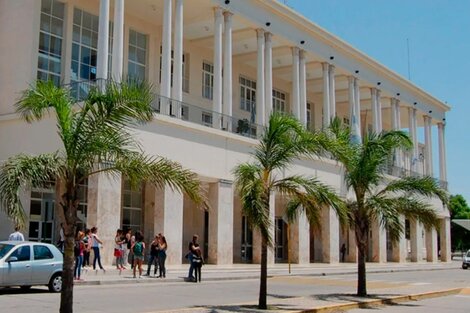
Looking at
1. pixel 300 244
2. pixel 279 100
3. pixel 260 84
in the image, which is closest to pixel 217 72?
pixel 260 84

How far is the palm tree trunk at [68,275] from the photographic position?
10.2 metres

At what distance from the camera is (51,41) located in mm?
27844

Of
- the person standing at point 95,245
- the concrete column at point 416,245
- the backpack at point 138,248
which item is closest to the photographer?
the person standing at point 95,245

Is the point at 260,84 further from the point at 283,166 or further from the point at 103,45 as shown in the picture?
the point at 283,166

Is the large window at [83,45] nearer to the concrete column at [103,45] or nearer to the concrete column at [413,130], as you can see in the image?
the concrete column at [103,45]

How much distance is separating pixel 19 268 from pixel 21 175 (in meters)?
6.46

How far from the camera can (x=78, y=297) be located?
52.1 ft

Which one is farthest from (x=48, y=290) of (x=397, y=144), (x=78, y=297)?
(x=397, y=144)

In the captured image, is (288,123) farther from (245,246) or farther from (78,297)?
(245,246)

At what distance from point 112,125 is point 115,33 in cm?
1600

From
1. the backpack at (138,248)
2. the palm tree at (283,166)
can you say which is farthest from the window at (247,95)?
the palm tree at (283,166)

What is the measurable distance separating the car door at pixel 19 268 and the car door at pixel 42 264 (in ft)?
0.57

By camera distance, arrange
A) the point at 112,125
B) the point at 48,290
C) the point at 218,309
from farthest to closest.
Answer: the point at 48,290
the point at 218,309
the point at 112,125

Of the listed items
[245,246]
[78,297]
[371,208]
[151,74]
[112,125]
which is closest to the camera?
[112,125]
